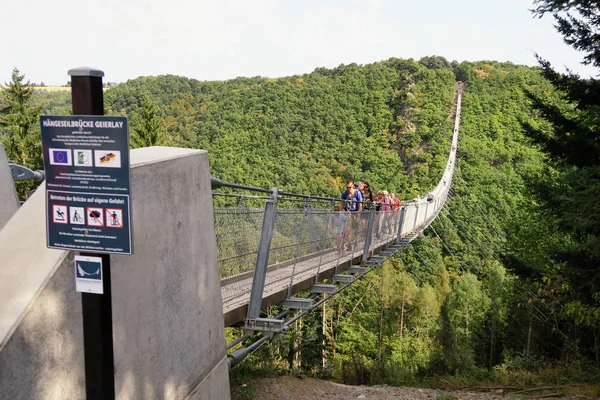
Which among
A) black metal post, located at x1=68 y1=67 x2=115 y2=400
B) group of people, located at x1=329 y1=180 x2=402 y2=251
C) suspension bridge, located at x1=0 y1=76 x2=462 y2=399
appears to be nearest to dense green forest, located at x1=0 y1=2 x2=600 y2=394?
group of people, located at x1=329 y1=180 x2=402 y2=251

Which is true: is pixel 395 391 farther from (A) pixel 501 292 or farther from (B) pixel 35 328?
(A) pixel 501 292

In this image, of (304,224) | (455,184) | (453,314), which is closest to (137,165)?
(304,224)

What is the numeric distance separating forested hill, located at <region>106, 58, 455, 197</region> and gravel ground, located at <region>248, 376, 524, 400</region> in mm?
43505

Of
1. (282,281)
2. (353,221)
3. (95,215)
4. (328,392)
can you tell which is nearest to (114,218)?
(95,215)

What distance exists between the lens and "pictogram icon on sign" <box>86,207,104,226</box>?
1.66 meters

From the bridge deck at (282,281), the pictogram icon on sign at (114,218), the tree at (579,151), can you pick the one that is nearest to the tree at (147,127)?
the tree at (579,151)

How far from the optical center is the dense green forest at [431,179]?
941 cm

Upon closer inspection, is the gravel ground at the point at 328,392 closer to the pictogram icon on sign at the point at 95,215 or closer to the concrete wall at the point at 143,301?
the concrete wall at the point at 143,301

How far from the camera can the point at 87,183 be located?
165 cm

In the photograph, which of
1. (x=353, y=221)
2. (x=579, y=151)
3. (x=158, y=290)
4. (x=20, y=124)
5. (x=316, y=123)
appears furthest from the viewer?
(x=316, y=123)

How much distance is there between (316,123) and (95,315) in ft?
247

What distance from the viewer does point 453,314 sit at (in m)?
30.6

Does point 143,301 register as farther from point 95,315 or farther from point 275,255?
point 275,255

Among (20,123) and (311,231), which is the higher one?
(20,123)
